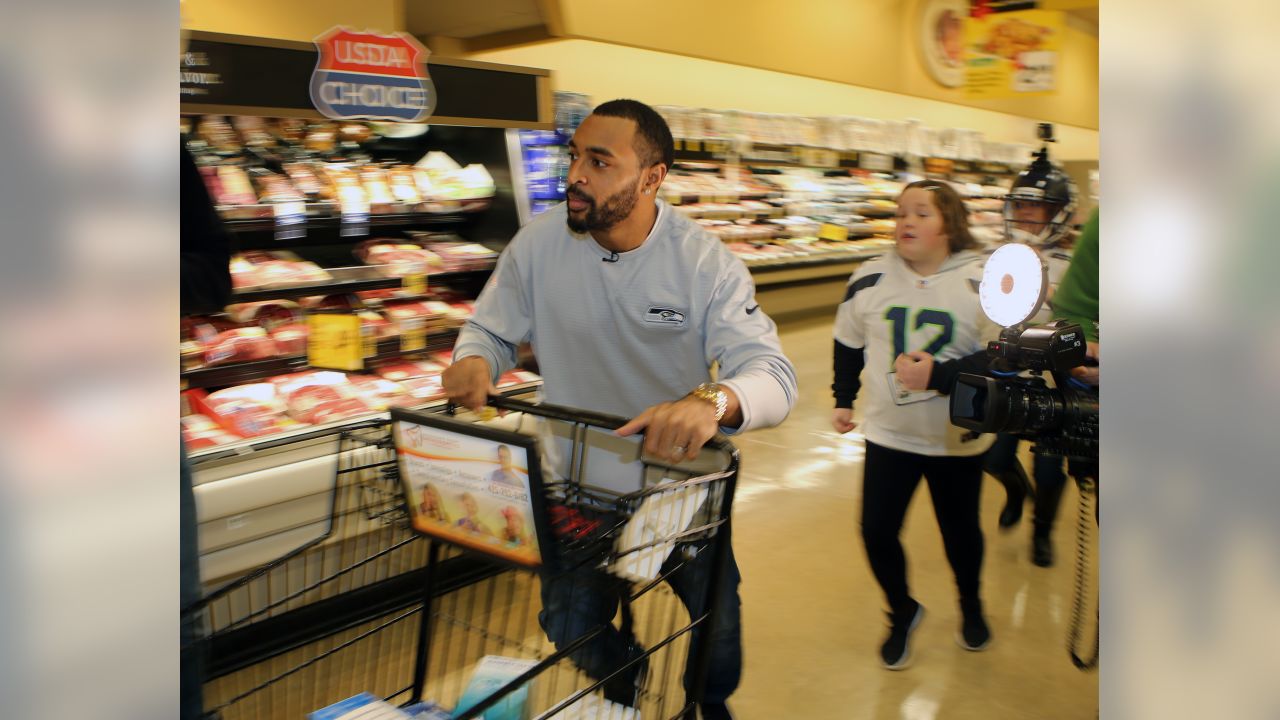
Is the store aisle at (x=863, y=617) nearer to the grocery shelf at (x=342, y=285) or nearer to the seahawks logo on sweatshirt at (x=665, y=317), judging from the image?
the seahawks logo on sweatshirt at (x=665, y=317)

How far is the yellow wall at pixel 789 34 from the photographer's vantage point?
6.40 metres

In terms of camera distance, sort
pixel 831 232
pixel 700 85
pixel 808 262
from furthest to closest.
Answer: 1. pixel 831 232
2. pixel 808 262
3. pixel 700 85

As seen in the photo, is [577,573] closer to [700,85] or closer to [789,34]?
[789,34]

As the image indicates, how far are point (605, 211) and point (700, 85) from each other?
23.4ft

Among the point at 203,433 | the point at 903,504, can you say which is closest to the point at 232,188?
the point at 203,433

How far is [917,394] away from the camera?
293 cm

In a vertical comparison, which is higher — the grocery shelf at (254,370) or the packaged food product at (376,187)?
the packaged food product at (376,187)

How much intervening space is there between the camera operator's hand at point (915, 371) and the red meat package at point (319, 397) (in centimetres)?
176

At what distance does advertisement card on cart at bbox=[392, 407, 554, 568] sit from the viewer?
4.45ft

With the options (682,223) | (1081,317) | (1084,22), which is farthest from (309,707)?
(1084,22)

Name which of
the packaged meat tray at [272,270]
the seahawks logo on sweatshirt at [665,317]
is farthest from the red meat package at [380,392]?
the seahawks logo on sweatshirt at [665,317]

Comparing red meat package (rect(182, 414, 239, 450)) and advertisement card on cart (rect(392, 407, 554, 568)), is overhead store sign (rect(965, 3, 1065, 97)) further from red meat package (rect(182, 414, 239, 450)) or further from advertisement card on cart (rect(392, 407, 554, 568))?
advertisement card on cart (rect(392, 407, 554, 568))
